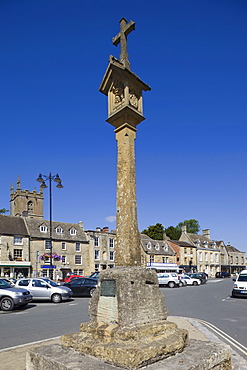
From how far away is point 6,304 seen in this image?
46.2 ft

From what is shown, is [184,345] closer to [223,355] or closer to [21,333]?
[223,355]

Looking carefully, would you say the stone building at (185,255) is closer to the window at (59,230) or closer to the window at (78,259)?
the window at (78,259)

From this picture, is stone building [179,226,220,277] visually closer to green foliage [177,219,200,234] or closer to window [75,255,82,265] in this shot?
green foliage [177,219,200,234]

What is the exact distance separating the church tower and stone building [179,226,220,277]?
35.5 metres

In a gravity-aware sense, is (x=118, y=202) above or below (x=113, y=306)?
above

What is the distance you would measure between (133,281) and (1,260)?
32.0 meters

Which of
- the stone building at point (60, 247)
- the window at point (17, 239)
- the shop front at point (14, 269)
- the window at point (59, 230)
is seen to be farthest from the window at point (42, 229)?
the shop front at point (14, 269)

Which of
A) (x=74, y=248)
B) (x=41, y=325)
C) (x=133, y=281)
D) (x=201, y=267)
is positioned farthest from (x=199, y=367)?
(x=201, y=267)

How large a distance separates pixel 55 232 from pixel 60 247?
2.08 m

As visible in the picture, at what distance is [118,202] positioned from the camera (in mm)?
6207

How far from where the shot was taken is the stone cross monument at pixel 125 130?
5.91 meters

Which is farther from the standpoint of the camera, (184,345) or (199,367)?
(184,345)

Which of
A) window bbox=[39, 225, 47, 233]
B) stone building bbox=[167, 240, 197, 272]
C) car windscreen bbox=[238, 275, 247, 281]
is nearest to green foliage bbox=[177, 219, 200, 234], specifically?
stone building bbox=[167, 240, 197, 272]

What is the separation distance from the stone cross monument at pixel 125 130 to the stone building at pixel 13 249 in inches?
1212
